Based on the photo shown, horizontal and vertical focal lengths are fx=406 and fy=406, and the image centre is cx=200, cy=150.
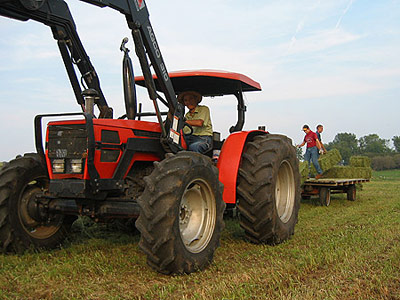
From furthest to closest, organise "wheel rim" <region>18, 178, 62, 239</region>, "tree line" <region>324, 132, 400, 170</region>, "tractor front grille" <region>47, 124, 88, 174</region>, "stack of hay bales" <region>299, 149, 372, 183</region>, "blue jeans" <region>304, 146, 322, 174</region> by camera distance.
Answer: "tree line" <region>324, 132, 400, 170</region>, "stack of hay bales" <region>299, 149, 372, 183</region>, "blue jeans" <region>304, 146, 322, 174</region>, "wheel rim" <region>18, 178, 62, 239</region>, "tractor front grille" <region>47, 124, 88, 174</region>

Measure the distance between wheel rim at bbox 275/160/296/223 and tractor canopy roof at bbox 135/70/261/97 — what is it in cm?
142

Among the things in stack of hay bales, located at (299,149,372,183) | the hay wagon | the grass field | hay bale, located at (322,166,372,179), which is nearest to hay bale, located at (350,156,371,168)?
stack of hay bales, located at (299,149,372,183)

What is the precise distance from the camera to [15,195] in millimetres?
4785

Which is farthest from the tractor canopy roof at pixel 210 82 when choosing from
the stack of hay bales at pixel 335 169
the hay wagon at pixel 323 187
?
the stack of hay bales at pixel 335 169

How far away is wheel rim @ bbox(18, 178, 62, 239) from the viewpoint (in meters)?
4.90

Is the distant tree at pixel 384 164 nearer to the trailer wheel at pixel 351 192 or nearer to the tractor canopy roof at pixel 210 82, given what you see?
the trailer wheel at pixel 351 192

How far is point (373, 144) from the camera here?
8744 centimetres

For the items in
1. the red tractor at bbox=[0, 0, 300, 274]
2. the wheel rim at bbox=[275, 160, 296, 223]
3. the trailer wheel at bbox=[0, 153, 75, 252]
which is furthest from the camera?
the wheel rim at bbox=[275, 160, 296, 223]

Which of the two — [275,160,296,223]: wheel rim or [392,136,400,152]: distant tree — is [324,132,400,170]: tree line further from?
[275,160,296,223]: wheel rim

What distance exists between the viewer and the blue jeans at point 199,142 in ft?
18.4

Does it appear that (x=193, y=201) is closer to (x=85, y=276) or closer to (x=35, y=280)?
(x=85, y=276)

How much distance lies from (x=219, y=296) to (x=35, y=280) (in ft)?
5.76

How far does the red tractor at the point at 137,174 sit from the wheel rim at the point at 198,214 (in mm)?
11

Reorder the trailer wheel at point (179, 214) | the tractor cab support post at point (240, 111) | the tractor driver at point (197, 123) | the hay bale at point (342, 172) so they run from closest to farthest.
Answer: the trailer wheel at point (179, 214)
the tractor driver at point (197, 123)
the tractor cab support post at point (240, 111)
the hay bale at point (342, 172)
